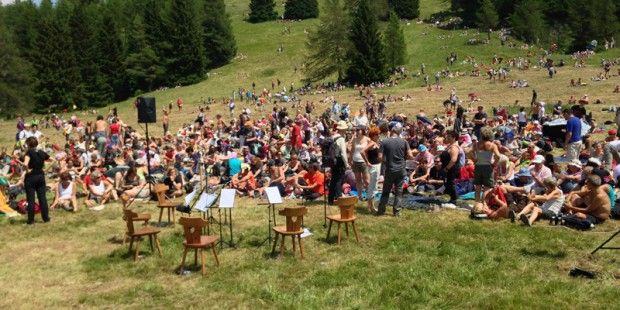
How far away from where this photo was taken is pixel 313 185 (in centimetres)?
1303

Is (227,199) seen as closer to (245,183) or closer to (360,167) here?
(360,167)

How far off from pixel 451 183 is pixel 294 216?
482cm

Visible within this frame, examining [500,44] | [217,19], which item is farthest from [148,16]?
[500,44]

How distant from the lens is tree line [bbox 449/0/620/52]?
202ft

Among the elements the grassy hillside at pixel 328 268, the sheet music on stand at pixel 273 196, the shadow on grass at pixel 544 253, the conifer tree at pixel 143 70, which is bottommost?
the grassy hillside at pixel 328 268

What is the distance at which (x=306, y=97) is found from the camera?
1911 inches

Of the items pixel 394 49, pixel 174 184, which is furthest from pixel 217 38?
pixel 174 184

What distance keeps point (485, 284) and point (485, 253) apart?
1.20 m

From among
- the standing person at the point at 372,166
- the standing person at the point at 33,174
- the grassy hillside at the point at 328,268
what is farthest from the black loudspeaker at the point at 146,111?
the standing person at the point at 372,166

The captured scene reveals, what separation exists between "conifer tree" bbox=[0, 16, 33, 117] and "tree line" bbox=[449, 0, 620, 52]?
53.4 metres

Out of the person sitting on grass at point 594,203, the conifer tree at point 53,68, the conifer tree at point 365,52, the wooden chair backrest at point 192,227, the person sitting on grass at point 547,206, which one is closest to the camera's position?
the wooden chair backrest at point 192,227

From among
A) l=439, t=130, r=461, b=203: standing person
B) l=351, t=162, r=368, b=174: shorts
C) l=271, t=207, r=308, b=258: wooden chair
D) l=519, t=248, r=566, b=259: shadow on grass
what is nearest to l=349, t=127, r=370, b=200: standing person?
l=351, t=162, r=368, b=174: shorts

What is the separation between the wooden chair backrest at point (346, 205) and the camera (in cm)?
923

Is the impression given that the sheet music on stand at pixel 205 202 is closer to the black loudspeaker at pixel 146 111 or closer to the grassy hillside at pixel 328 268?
the grassy hillside at pixel 328 268
